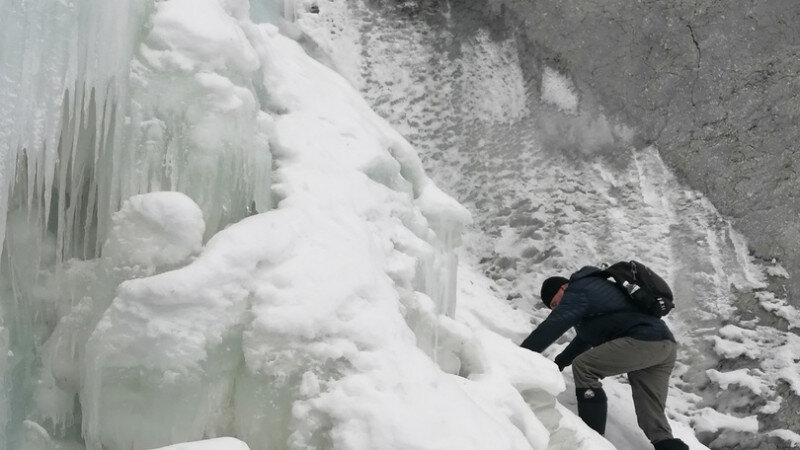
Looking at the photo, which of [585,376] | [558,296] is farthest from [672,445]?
[558,296]

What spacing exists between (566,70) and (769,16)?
1348mm

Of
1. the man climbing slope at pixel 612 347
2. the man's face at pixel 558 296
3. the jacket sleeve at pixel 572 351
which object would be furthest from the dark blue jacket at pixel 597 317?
the man's face at pixel 558 296

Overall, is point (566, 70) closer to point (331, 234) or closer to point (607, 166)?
point (607, 166)

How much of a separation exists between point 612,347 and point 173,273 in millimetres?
2291

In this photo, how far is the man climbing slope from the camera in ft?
13.2

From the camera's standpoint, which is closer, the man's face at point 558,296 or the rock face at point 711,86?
the man's face at point 558,296

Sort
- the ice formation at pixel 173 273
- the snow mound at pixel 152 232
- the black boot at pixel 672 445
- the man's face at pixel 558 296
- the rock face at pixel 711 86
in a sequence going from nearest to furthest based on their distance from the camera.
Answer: the ice formation at pixel 173 273, the snow mound at pixel 152 232, the black boot at pixel 672 445, the man's face at pixel 558 296, the rock face at pixel 711 86

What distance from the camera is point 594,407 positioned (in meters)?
4.08

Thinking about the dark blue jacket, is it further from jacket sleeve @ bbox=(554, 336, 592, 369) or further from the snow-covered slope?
the snow-covered slope

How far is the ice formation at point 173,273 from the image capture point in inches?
97.0

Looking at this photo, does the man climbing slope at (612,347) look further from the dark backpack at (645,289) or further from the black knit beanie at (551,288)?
the black knit beanie at (551,288)

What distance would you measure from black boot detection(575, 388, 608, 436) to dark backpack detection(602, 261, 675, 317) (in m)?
0.47

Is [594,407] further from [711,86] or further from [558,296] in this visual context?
[711,86]

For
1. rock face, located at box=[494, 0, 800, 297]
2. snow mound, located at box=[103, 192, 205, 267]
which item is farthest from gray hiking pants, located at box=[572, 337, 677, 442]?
snow mound, located at box=[103, 192, 205, 267]
